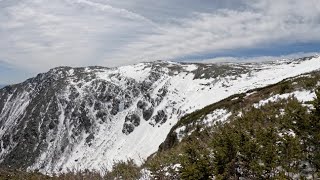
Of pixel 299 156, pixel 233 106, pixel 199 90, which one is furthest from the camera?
pixel 199 90

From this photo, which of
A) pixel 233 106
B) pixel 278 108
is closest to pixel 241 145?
pixel 278 108

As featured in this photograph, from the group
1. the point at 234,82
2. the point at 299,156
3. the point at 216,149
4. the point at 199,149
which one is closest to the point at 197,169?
the point at 216,149

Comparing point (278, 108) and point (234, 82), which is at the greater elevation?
point (278, 108)

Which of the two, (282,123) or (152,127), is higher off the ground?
(282,123)

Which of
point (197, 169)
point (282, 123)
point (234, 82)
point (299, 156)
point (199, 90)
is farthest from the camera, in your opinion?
point (199, 90)

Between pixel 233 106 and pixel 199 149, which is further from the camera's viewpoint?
pixel 233 106

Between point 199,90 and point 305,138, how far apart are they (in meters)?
170

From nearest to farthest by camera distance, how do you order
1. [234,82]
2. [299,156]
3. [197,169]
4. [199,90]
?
[299,156] < [197,169] < [234,82] < [199,90]

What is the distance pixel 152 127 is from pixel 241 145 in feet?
572

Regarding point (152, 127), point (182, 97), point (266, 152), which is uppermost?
point (266, 152)

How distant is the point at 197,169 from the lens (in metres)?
22.5

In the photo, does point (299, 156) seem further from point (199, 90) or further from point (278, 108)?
point (199, 90)

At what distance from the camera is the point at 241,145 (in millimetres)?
22641

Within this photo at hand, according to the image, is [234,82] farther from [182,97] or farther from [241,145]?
[241,145]
